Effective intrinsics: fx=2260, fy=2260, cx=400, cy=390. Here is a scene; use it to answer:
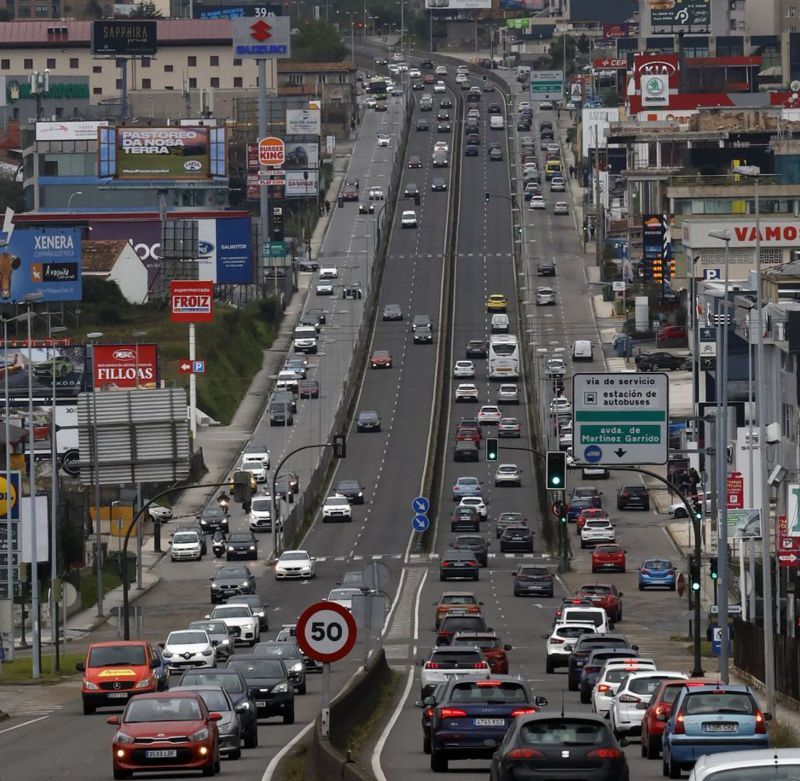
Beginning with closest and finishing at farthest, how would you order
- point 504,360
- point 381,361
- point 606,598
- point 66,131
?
point 606,598 < point 504,360 < point 381,361 < point 66,131

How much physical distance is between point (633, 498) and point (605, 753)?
260ft

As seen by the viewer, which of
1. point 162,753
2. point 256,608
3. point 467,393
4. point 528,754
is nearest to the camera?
point 528,754

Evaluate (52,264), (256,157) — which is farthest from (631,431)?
(256,157)

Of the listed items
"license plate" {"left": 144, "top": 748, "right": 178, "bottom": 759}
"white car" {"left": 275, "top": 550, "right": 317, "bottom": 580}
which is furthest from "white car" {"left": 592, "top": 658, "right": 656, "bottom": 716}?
"white car" {"left": 275, "top": 550, "right": 317, "bottom": 580}

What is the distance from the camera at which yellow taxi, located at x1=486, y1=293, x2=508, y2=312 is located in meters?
156

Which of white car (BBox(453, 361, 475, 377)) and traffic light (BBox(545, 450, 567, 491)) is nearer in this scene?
traffic light (BBox(545, 450, 567, 491))

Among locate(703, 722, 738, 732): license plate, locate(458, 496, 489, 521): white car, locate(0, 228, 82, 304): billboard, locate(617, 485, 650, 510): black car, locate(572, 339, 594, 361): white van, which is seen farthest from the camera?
locate(572, 339, 594, 361): white van

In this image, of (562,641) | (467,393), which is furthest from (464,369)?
(562,641)

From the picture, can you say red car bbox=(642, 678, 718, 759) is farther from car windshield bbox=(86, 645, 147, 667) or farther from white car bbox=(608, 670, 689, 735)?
car windshield bbox=(86, 645, 147, 667)

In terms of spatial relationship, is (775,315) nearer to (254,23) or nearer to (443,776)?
(443,776)

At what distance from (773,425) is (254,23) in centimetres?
12806

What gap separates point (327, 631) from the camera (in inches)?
1018

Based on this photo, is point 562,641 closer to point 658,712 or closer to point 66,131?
point 658,712

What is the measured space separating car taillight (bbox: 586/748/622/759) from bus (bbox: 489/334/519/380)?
110m
